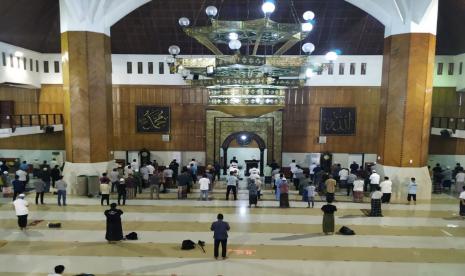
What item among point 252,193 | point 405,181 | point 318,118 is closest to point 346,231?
point 252,193

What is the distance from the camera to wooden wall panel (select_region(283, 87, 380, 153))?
52.6 feet

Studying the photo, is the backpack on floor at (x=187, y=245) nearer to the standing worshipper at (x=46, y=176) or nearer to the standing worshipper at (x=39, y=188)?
the standing worshipper at (x=39, y=188)

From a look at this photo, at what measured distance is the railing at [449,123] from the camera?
13.2 metres

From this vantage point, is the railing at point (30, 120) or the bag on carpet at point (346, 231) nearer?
the bag on carpet at point (346, 231)

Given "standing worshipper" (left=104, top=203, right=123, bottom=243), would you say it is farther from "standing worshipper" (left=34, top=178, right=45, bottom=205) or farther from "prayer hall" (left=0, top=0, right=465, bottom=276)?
"standing worshipper" (left=34, top=178, right=45, bottom=205)

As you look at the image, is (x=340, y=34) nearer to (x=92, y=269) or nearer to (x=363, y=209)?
(x=363, y=209)

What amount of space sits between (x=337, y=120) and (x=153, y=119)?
8.67 metres

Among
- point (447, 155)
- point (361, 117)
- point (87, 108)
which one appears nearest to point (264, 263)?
point (87, 108)

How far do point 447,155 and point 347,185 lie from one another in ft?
25.4

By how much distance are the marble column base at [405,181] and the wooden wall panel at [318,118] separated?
4.62m

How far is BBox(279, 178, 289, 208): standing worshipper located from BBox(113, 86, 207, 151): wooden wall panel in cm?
684

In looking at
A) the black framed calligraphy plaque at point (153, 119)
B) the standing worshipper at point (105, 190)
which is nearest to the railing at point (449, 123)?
the black framed calligraphy plaque at point (153, 119)

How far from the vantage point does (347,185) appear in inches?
474

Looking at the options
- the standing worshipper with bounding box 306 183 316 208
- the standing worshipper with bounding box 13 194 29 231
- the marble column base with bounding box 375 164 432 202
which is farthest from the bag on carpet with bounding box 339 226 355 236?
the standing worshipper with bounding box 13 194 29 231
